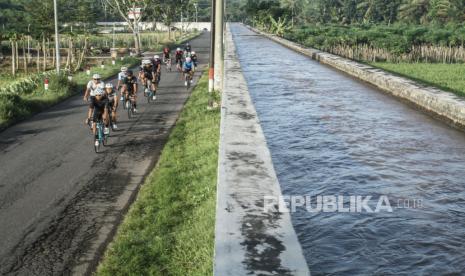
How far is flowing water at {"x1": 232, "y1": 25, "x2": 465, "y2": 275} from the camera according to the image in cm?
478

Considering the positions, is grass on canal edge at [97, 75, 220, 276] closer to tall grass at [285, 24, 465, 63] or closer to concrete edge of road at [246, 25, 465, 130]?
concrete edge of road at [246, 25, 465, 130]

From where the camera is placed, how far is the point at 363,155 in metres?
8.09

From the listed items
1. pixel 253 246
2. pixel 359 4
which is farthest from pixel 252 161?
pixel 359 4

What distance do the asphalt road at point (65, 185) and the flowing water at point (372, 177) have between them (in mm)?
3095

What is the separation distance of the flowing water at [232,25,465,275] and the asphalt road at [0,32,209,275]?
122 inches

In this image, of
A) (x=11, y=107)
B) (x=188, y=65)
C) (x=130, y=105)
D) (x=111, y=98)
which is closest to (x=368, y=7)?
(x=188, y=65)

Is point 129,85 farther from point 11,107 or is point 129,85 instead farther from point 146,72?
point 11,107

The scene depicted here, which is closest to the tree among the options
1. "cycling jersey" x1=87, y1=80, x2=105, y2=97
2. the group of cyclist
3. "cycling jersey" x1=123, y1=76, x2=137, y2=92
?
the group of cyclist

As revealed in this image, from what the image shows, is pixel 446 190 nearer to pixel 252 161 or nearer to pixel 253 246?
pixel 252 161

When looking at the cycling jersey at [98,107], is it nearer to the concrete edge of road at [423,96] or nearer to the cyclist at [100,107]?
the cyclist at [100,107]

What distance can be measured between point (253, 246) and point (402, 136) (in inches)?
245

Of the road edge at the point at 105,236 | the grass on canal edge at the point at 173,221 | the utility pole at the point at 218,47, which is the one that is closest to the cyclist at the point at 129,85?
the utility pole at the point at 218,47

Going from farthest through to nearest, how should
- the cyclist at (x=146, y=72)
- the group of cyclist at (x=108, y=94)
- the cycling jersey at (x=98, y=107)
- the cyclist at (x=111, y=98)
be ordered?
1. the cyclist at (x=146, y=72)
2. the cyclist at (x=111, y=98)
3. the group of cyclist at (x=108, y=94)
4. the cycling jersey at (x=98, y=107)

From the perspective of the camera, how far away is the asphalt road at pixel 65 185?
753cm
